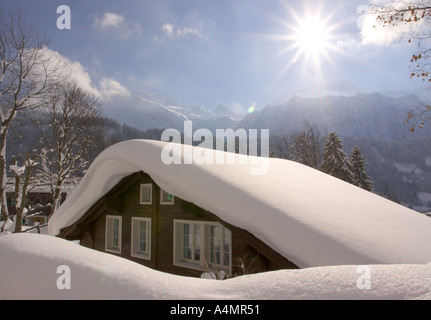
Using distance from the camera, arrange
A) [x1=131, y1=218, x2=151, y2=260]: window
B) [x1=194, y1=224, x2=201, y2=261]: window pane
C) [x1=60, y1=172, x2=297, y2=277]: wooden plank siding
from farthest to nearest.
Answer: [x1=131, y1=218, x2=151, y2=260]: window < [x1=194, y1=224, x2=201, y2=261]: window pane < [x1=60, y1=172, x2=297, y2=277]: wooden plank siding

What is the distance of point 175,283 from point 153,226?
706 centimetres

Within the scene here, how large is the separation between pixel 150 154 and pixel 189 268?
323 centimetres

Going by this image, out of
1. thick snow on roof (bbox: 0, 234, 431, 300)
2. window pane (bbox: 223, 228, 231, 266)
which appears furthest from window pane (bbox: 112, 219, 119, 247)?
thick snow on roof (bbox: 0, 234, 431, 300)

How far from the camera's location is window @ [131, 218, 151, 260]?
29.3 feet

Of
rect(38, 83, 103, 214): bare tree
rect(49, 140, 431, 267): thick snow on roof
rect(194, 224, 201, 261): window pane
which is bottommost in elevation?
rect(194, 224, 201, 261): window pane

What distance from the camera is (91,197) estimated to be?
365 inches

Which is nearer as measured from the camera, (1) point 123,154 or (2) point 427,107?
(2) point 427,107

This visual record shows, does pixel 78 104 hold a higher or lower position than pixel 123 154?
higher

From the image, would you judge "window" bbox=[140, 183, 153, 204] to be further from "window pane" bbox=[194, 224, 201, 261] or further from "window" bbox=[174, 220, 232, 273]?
"window pane" bbox=[194, 224, 201, 261]

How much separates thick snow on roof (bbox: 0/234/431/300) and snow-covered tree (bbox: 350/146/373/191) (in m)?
36.4

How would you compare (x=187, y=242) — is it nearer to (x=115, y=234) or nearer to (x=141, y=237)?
(x=141, y=237)

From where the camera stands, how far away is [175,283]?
5.78 feet
